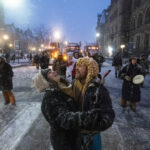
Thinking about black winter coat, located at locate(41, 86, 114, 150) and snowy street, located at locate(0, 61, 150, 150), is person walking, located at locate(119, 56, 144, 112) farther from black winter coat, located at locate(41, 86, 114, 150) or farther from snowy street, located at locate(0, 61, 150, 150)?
black winter coat, located at locate(41, 86, 114, 150)

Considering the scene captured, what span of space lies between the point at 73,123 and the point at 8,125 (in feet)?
10.7

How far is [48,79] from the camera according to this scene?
1540 mm

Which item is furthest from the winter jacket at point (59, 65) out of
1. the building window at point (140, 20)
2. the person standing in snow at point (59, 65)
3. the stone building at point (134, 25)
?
the building window at point (140, 20)

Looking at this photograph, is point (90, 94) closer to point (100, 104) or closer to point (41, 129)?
point (100, 104)

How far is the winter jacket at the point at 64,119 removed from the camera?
132 centimetres

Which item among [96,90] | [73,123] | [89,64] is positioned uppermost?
[89,64]

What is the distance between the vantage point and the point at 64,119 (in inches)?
52.6

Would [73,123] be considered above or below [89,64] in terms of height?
below

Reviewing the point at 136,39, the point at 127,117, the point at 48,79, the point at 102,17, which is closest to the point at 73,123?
the point at 48,79

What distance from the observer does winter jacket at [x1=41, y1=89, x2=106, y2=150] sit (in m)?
1.32

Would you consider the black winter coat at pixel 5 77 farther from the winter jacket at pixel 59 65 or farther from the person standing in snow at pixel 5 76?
the winter jacket at pixel 59 65

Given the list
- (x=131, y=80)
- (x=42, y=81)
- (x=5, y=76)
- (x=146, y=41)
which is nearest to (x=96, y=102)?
(x=42, y=81)

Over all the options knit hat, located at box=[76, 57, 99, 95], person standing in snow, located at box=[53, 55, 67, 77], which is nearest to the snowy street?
knit hat, located at box=[76, 57, 99, 95]

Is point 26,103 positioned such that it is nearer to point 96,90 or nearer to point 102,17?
point 96,90
